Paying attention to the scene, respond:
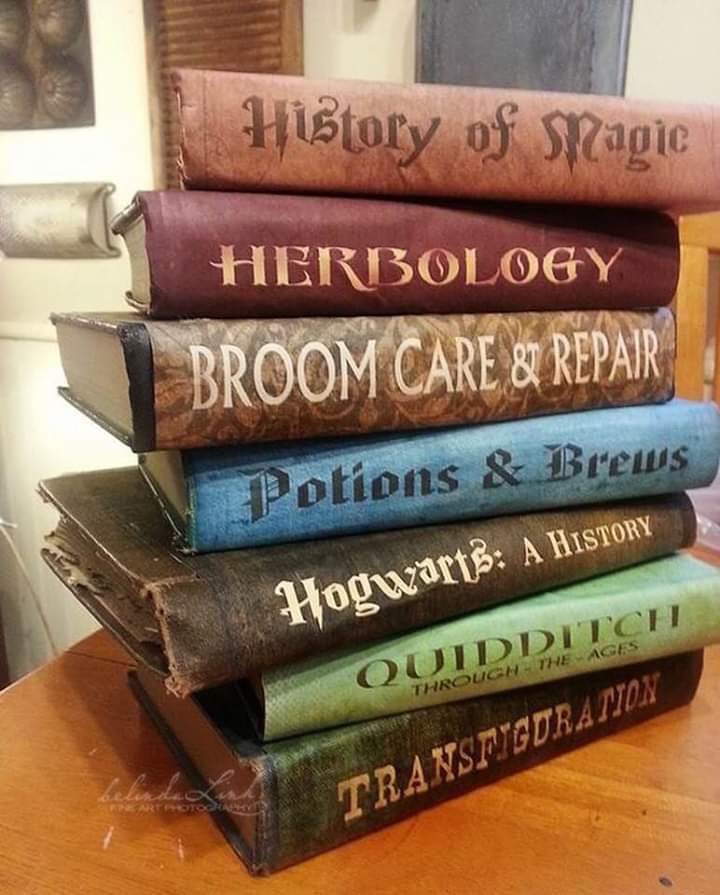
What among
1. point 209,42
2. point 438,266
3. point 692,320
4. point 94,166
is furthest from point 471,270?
point 94,166

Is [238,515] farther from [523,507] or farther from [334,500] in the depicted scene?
[523,507]

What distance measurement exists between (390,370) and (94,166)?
0.99m

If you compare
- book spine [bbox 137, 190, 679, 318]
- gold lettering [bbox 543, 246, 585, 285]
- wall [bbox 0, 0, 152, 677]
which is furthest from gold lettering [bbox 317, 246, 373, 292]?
wall [bbox 0, 0, 152, 677]

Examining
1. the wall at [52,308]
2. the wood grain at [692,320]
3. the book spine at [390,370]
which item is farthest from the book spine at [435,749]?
the wall at [52,308]

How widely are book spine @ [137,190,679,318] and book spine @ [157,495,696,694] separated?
11 cm

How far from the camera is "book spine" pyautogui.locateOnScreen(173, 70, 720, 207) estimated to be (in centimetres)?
36

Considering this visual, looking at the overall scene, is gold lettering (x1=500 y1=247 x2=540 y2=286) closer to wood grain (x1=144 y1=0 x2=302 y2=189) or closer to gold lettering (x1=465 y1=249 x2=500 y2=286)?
gold lettering (x1=465 y1=249 x2=500 y2=286)

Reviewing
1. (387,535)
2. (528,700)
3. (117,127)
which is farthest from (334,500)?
(117,127)

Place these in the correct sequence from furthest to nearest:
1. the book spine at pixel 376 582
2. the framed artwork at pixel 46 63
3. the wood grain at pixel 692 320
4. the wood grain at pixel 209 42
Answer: the framed artwork at pixel 46 63 → the wood grain at pixel 209 42 → the wood grain at pixel 692 320 → the book spine at pixel 376 582

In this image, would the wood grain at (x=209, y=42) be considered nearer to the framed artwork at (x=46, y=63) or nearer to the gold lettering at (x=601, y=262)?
the framed artwork at (x=46, y=63)

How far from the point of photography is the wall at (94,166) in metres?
0.97

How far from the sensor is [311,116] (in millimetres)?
371

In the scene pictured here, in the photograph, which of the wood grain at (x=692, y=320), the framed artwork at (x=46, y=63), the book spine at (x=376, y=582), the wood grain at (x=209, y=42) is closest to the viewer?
the book spine at (x=376, y=582)

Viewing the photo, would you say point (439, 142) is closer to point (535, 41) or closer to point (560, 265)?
point (560, 265)
